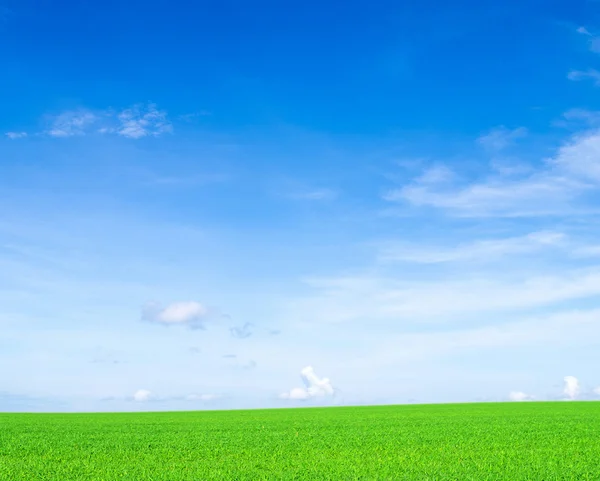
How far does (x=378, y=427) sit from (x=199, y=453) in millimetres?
13415

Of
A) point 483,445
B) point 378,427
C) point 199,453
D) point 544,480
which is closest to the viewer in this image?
point 544,480

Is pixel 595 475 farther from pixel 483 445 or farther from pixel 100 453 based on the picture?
pixel 100 453

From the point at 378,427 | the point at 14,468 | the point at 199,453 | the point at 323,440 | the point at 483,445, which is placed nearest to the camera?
the point at 14,468

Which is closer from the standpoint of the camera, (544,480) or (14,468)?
(544,480)

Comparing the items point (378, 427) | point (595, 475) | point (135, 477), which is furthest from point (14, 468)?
point (378, 427)

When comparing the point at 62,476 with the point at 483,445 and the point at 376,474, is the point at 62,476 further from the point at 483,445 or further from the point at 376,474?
the point at 483,445

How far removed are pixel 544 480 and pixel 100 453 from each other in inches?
573

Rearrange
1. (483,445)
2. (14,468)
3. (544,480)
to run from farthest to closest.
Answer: (483,445) < (14,468) < (544,480)

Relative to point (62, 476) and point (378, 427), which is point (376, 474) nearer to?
point (62, 476)

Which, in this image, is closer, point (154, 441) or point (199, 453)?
point (199, 453)

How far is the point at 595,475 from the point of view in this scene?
16922 mm

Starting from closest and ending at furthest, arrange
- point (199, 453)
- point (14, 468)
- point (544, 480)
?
point (544, 480), point (14, 468), point (199, 453)

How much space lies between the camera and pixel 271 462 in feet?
63.5

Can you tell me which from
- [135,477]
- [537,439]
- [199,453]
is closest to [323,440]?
[199,453]
